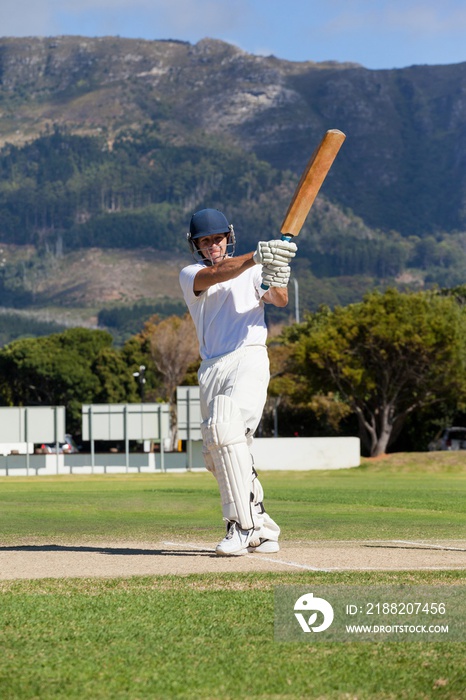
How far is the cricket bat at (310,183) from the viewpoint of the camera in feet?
35.5

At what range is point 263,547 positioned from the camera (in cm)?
1078

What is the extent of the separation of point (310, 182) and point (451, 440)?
6718 cm

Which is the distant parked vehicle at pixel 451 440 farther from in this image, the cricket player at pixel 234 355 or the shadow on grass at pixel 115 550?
the cricket player at pixel 234 355

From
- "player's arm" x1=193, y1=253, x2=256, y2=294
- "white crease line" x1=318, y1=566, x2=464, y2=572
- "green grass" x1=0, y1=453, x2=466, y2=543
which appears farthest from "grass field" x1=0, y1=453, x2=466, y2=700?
"green grass" x1=0, y1=453, x2=466, y2=543

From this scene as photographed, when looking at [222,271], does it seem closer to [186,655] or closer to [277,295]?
[277,295]

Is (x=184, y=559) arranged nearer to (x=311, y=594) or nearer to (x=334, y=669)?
(x=311, y=594)

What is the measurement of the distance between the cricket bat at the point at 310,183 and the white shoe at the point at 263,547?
2.60 meters

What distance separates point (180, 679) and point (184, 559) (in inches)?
192

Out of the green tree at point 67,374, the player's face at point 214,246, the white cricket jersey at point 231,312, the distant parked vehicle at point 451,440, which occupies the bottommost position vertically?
the distant parked vehicle at point 451,440

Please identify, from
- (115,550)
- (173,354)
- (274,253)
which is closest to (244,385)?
(274,253)

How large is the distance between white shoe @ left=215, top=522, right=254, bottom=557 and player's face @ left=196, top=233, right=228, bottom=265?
7.73ft

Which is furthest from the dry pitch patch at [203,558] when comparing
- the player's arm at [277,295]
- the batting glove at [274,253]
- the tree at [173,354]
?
the tree at [173,354]

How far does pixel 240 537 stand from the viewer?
10508 mm

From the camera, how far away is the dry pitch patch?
9.23 metres
